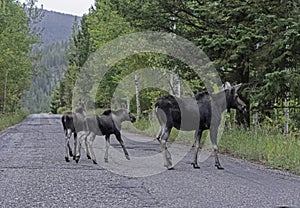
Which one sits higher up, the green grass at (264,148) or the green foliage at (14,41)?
the green foliage at (14,41)

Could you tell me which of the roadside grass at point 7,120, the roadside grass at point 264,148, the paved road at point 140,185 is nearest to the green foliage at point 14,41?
the roadside grass at point 7,120

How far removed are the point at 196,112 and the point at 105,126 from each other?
7.84 ft

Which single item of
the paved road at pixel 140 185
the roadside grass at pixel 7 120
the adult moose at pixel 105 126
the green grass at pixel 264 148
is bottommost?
the roadside grass at pixel 7 120

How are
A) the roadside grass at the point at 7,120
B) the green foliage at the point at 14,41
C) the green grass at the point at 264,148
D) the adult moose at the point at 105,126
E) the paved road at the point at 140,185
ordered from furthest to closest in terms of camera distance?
the green foliage at the point at 14,41 < the roadside grass at the point at 7,120 < the adult moose at the point at 105,126 < the green grass at the point at 264,148 < the paved road at the point at 140,185

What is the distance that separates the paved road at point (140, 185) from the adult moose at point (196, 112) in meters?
0.81

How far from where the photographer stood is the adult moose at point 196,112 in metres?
11.1

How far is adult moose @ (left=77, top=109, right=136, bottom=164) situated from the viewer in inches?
481

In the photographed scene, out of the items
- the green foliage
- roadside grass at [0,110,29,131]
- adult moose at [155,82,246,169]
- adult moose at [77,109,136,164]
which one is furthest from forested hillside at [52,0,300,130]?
the green foliage

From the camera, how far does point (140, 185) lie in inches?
334

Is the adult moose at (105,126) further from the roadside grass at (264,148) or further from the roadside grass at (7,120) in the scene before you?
the roadside grass at (7,120)

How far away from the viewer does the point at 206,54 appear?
16984 mm

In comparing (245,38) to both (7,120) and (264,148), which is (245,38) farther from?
(7,120)

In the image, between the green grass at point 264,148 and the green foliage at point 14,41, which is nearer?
the green grass at point 264,148

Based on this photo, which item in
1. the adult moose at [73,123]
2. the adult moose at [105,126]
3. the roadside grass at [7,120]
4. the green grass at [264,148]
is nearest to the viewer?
the green grass at [264,148]
